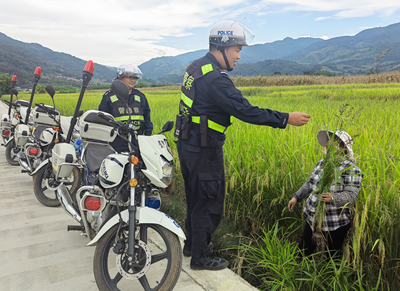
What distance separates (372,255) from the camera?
2.08 metres

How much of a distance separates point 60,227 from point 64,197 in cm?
59

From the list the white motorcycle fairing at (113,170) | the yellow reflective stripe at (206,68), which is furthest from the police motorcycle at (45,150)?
the yellow reflective stripe at (206,68)

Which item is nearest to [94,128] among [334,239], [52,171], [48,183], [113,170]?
[113,170]

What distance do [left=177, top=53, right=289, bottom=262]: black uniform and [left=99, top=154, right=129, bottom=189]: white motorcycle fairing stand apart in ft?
1.76

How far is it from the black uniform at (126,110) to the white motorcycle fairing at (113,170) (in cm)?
159

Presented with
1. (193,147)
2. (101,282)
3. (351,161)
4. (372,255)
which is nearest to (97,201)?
(101,282)

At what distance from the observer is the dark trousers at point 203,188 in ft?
7.93

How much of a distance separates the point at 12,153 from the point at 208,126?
5.47 metres

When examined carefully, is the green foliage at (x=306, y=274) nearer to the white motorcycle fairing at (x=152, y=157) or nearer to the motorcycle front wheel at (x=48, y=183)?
the white motorcycle fairing at (x=152, y=157)

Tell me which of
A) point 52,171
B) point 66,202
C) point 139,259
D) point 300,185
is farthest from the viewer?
point 52,171

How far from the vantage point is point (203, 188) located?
241cm

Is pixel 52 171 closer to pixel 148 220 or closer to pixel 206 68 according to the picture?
pixel 148 220

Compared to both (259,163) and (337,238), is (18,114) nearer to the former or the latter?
(259,163)

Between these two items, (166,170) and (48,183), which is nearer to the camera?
(166,170)
